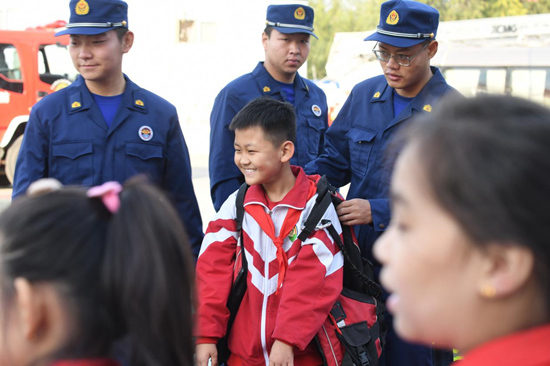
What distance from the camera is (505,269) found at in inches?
38.1

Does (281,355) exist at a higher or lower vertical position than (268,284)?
lower

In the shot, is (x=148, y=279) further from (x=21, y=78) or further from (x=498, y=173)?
(x=21, y=78)

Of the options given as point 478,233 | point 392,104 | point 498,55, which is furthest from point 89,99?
point 498,55

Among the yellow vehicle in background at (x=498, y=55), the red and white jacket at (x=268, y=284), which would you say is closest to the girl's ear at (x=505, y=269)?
the red and white jacket at (x=268, y=284)

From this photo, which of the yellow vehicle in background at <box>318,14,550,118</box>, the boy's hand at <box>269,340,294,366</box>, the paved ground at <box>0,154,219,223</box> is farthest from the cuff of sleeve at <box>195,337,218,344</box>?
the yellow vehicle in background at <box>318,14,550,118</box>

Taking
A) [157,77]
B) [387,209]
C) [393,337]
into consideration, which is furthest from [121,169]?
[157,77]

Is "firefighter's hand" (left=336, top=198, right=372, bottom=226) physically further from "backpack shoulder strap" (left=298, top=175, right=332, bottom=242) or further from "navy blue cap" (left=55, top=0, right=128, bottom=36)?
"navy blue cap" (left=55, top=0, right=128, bottom=36)

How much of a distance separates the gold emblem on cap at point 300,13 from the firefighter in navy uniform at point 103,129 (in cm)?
107

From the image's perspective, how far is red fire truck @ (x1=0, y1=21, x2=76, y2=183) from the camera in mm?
9859

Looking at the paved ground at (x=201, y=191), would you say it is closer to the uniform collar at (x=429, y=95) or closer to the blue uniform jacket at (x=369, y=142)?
the blue uniform jacket at (x=369, y=142)

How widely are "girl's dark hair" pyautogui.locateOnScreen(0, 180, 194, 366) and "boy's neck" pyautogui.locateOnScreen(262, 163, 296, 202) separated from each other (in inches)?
60.7

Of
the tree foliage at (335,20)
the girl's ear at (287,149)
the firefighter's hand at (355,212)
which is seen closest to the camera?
the firefighter's hand at (355,212)

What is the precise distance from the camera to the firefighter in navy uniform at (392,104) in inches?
115

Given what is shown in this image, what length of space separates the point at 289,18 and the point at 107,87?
1267 millimetres
